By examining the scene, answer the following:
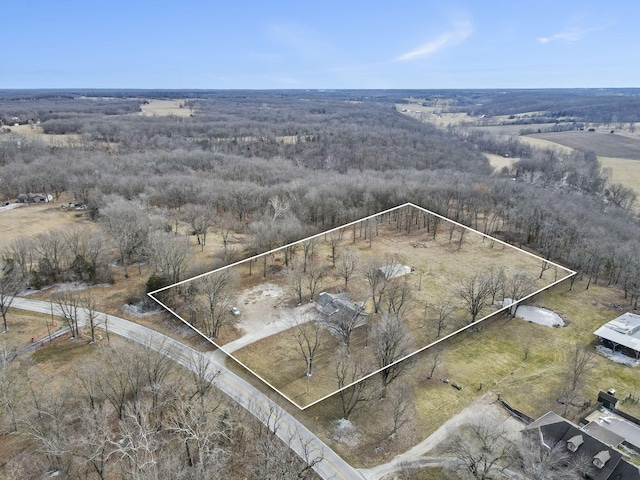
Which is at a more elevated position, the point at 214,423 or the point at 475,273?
the point at 475,273

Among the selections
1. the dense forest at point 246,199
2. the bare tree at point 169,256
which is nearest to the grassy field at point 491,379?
the dense forest at point 246,199

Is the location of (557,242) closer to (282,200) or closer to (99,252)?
(282,200)

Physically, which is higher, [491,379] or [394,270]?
[394,270]

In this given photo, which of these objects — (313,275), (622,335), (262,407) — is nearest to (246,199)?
(313,275)

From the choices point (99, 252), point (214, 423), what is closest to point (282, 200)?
point (99, 252)

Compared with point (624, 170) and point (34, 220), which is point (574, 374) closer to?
point (34, 220)
